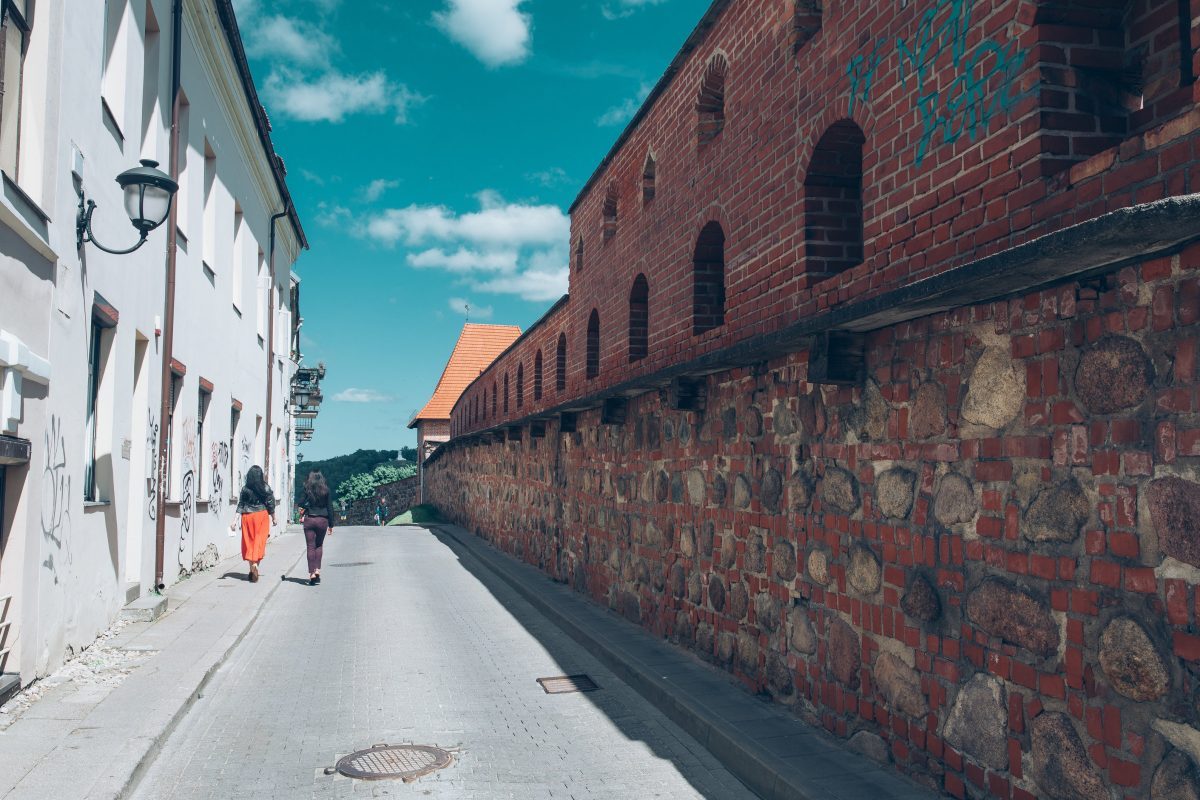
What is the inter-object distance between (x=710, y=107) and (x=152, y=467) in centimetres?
692

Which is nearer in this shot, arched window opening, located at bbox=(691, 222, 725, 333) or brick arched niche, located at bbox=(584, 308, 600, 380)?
arched window opening, located at bbox=(691, 222, 725, 333)

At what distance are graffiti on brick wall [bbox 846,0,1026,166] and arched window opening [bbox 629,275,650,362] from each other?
4.94 m

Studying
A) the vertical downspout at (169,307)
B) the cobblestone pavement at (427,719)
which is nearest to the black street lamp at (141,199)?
the vertical downspout at (169,307)

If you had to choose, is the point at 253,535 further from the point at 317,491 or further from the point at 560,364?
the point at 560,364

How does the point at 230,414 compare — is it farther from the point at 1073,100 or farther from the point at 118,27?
the point at 1073,100

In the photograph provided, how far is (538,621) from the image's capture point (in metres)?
10.3

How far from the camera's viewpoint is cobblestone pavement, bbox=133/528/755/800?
5047 millimetres

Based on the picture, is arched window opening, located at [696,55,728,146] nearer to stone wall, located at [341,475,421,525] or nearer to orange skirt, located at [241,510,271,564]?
orange skirt, located at [241,510,271,564]

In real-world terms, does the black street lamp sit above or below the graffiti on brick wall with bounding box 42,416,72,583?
above

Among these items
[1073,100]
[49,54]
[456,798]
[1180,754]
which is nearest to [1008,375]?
[1073,100]

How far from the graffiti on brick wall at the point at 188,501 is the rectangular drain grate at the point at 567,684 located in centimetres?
631

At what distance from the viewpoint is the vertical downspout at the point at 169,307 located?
10203 mm

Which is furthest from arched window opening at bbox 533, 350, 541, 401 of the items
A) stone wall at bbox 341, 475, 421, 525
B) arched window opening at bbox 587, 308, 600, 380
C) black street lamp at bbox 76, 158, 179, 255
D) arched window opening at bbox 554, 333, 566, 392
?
stone wall at bbox 341, 475, 421, 525

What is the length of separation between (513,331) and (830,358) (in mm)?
42236
